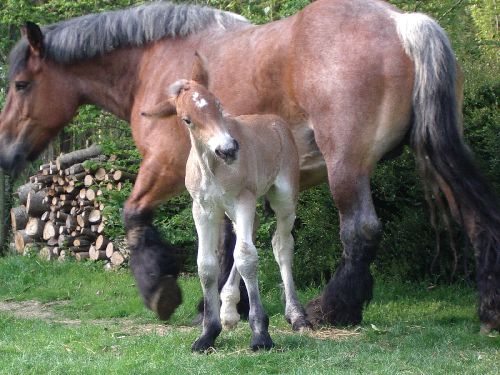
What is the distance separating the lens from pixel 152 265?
6.25 meters

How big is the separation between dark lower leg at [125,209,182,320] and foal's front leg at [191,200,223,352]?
2.86ft

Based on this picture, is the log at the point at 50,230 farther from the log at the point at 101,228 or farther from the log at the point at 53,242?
the log at the point at 101,228

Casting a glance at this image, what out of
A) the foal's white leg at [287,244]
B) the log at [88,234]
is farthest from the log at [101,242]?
the foal's white leg at [287,244]

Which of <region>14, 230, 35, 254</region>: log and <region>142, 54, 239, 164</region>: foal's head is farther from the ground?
<region>142, 54, 239, 164</region>: foal's head

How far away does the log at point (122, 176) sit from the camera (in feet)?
33.6

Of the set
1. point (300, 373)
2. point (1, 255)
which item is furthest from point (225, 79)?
point (1, 255)

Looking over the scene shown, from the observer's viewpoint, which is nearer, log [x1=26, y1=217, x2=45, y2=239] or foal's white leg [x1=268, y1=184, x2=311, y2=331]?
foal's white leg [x1=268, y1=184, x2=311, y2=331]

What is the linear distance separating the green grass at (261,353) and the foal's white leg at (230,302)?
11 centimetres

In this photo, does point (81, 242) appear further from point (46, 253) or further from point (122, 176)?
point (122, 176)

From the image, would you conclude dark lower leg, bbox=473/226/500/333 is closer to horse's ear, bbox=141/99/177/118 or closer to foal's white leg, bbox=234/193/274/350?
foal's white leg, bbox=234/193/274/350

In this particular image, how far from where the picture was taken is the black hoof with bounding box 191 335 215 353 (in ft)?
17.3

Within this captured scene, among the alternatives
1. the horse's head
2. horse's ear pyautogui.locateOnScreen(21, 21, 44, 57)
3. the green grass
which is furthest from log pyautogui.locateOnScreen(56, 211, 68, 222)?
horse's ear pyautogui.locateOnScreen(21, 21, 44, 57)

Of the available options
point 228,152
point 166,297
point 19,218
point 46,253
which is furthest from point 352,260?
point 19,218

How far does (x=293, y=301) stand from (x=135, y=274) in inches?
49.1
